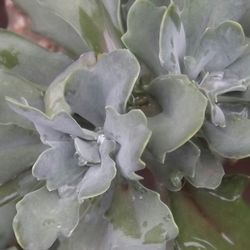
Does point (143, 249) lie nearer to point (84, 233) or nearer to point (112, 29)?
point (84, 233)

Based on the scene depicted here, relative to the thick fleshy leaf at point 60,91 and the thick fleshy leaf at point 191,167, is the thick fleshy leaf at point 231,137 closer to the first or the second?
the thick fleshy leaf at point 191,167

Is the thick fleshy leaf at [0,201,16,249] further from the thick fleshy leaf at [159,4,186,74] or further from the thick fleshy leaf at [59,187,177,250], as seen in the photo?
the thick fleshy leaf at [159,4,186,74]

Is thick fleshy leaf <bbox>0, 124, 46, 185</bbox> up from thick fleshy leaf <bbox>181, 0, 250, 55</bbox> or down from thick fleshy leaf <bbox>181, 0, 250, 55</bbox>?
down

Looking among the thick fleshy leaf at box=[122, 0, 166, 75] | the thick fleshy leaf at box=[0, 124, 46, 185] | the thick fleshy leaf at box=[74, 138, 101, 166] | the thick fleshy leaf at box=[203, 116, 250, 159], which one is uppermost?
the thick fleshy leaf at box=[122, 0, 166, 75]

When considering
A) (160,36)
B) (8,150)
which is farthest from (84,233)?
(160,36)

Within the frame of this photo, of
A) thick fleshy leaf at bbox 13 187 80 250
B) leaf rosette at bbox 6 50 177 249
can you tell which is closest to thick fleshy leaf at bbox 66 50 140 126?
leaf rosette at bbox 6 50 177 249

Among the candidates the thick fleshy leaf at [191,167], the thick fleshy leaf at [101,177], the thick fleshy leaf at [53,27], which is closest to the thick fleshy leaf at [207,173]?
the thick fleshy leaf at [191,167]

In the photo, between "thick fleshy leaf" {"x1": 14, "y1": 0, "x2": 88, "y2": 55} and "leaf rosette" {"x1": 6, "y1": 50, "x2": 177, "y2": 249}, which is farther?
"thick fleshy leaf" {"x1": 14, "y1": 0, "x2": 88, "y2": 55}
